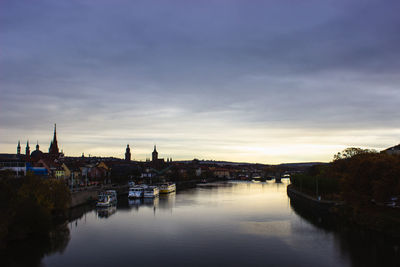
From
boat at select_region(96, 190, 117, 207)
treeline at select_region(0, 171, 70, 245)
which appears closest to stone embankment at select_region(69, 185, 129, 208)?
boat at select_region(96, 190, 117, 207)

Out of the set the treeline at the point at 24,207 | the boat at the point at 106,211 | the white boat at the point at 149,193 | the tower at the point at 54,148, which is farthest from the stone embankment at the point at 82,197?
the tower at the point at 54,148

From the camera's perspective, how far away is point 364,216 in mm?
49375

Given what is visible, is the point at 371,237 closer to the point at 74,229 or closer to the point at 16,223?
the point at 74,229

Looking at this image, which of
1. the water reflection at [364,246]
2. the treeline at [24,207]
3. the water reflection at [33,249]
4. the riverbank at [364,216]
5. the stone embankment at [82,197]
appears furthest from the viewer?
the stone embankment at [82,197]

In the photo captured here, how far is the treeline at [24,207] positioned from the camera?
120 feet

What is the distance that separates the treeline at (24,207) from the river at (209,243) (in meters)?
2.26

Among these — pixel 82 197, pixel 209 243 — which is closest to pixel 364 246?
pixel 209 243

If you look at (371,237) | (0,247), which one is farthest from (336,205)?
(0,247)

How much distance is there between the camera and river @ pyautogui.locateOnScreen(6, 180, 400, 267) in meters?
32.3

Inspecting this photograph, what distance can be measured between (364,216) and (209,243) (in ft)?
77.3

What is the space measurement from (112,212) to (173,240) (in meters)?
26.6

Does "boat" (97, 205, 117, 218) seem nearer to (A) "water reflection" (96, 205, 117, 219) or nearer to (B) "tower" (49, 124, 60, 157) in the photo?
(A) "water reflection" (96, 205, 117, 219)

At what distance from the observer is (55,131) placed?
160 metres

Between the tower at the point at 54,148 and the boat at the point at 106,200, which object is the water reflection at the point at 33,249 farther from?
the tower at the point at 54,148
